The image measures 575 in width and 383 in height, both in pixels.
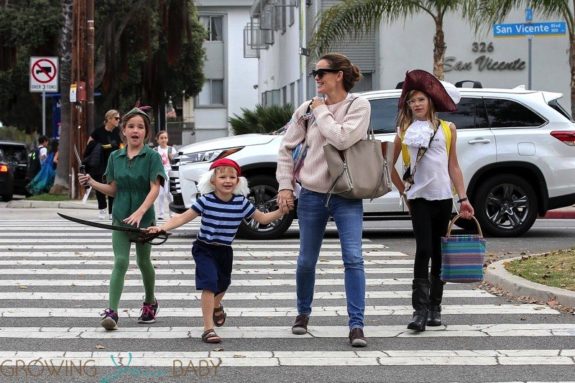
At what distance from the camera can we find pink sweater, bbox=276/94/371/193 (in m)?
7.19

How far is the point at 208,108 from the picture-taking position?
6369cm

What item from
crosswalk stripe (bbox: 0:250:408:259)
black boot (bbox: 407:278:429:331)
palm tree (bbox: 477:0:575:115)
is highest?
palm tree (bbox: 477:0:575:115)

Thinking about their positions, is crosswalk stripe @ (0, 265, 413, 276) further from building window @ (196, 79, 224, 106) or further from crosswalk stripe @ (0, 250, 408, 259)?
building window @ (196, 79, 224, 106)

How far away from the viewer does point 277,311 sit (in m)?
8.80

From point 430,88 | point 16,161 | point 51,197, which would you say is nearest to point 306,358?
point 430,88

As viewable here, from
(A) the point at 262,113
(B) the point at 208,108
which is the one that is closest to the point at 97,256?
(A) the point at 262,113

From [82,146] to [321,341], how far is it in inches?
733

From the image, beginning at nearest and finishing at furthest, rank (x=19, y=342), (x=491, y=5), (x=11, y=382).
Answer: (x=11, y=382) → (x=19, y=342) → (x=491, y=5)

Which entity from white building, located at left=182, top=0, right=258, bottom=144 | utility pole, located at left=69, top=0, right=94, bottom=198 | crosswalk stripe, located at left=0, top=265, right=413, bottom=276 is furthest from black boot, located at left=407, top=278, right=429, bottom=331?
white building, located at left=182, top=0, right=258, bottom=144

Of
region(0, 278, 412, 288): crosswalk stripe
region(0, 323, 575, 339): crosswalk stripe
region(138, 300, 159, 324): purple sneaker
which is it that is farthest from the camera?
region(0, 278, 412, 288): crosswalk stripe

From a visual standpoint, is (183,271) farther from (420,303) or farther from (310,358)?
(310,358)

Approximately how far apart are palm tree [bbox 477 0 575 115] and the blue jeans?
28.1 feet

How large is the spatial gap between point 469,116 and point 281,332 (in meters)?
7.13

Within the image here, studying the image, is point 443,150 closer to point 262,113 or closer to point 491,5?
point 491,5
